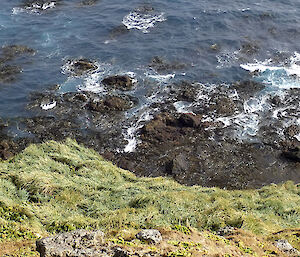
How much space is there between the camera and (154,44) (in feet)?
163

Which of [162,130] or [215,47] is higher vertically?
[215,47]

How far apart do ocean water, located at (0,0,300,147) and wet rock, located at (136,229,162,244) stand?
2032cm

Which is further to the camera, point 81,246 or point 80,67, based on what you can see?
point 80,67

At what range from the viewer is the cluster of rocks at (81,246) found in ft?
39.2

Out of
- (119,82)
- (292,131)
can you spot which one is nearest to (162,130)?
(119,82)

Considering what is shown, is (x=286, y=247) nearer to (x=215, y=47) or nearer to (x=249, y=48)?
(x=215, y=47)

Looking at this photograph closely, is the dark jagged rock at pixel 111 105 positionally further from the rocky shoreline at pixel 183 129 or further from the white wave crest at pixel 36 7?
the white wave crest at pixel 36 7

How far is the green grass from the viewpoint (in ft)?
52.8

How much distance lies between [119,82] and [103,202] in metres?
24.1

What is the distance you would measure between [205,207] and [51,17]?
46.2 m

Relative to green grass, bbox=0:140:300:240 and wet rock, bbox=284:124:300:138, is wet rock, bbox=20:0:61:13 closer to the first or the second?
green grass, bbox=0:140:300:240

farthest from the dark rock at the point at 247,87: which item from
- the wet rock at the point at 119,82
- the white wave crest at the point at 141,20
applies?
the white wave crest at the point at 141,20

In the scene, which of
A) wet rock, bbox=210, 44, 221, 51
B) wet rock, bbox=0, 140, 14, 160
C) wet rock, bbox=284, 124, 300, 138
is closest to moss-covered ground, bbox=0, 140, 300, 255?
wet rock, bbox=0, 140, 14, 160

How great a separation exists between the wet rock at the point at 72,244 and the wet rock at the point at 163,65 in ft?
110
